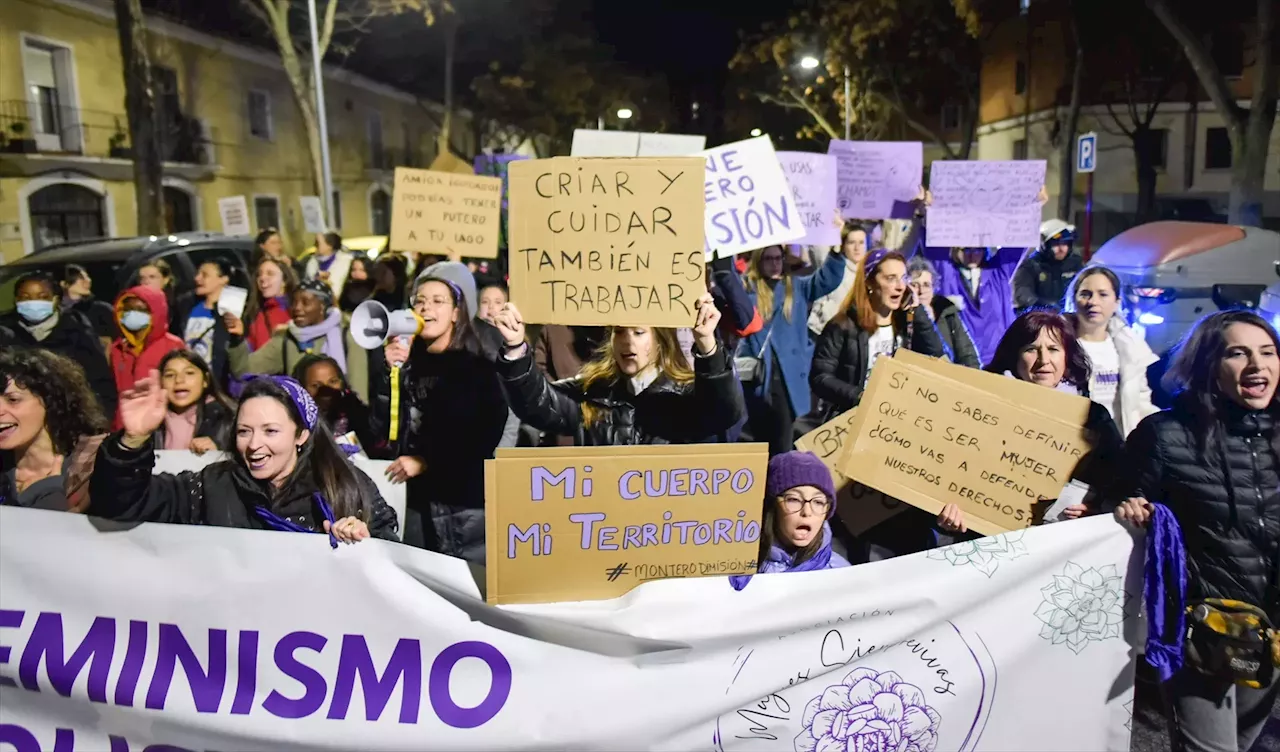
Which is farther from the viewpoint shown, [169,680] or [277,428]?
[277,428]

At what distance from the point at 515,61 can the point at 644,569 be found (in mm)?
31764

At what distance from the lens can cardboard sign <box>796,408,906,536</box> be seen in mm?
3098

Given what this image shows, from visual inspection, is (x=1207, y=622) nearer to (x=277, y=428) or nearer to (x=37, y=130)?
(x=277, y=428)

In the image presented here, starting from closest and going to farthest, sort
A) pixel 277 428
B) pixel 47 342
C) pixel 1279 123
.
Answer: pixel 277 428
pixel 47 342
pixel 1279 123

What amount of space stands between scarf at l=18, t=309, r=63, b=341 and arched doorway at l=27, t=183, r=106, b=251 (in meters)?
16.9

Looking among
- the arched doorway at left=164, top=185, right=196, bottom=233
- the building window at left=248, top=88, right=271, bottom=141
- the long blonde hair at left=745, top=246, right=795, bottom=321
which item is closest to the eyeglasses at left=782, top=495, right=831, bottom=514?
the long blonde hair at left=745, top=246, right=795, bottom=321

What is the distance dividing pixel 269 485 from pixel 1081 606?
7.68 feet

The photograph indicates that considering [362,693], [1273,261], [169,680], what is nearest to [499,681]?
[362,693]

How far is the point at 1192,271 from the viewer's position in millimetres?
8539

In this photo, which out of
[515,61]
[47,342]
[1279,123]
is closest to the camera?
[47,342]

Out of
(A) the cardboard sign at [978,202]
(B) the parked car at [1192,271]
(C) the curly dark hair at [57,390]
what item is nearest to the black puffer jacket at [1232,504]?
(C) the curly dark hair at [57,390]

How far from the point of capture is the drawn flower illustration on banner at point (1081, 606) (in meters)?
2.47

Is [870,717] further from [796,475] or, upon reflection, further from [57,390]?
[57,390]

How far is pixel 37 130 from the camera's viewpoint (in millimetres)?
19250
